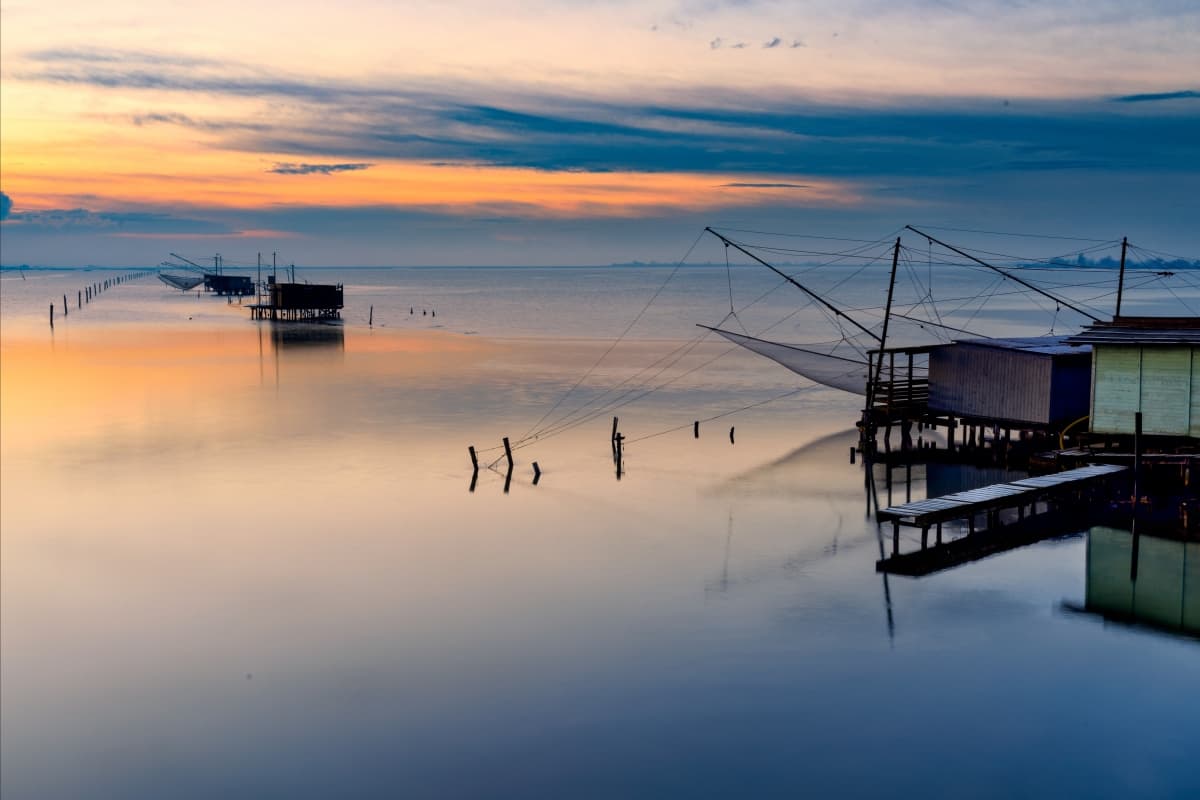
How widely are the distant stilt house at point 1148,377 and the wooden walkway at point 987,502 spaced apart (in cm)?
166

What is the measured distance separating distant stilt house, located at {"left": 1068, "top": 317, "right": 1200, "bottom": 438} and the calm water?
18.3ft

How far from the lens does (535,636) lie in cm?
2022

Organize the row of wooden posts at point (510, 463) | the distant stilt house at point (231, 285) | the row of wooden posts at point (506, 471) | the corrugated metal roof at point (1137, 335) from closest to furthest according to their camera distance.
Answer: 1. the corrugated metal roof at point (1137, 335)
2. the row of wooden posts at point (506, 471)
3. the row of wooden posts at point (510, 463)
4. the distant stilt house at point (231, 285)

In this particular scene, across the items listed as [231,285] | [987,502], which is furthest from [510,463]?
[231,285]

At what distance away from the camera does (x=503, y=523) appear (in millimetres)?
28688

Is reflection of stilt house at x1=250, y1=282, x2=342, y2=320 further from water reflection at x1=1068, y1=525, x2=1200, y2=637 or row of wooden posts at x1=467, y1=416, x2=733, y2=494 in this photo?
water reflection at x1=1068, y1=525, x2=1200, y2=637

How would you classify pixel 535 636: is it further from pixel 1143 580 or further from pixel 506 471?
pixel 506 471

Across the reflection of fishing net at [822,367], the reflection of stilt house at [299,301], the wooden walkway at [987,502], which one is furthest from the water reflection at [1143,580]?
the reflection of stilt house at [299,301]

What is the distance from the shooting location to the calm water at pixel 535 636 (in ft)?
50.1

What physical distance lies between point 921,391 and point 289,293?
79.4m

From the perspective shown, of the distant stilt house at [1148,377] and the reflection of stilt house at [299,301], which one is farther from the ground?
the reflection of stilt house at [299,301]

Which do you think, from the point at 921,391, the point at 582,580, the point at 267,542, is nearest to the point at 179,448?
the point at 267,542

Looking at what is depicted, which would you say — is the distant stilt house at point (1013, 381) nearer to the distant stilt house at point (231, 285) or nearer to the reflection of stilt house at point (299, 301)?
the reflection of stilt house at point (299, 301)

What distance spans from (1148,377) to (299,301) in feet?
293
